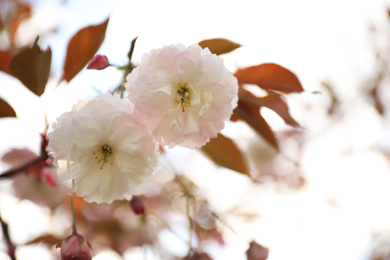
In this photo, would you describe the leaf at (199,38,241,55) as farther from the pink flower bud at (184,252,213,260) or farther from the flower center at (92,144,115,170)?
the pink flower bud at (184,252,213,260)

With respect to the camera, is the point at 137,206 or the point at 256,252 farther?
the point at 137,206

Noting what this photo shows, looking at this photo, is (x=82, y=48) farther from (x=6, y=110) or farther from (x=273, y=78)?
(x=273, y=78)

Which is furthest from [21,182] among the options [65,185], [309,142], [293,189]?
[309,142]

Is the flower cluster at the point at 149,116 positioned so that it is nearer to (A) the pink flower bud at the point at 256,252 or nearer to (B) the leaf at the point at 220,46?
(B) the leaf at the point at 220,46

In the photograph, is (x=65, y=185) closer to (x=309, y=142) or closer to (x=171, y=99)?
(x=171, y=99)

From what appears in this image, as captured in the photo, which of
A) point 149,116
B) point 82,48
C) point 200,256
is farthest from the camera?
point 200,256

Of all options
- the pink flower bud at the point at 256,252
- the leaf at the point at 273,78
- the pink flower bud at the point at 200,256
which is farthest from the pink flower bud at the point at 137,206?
the leaf at the point at 273,78

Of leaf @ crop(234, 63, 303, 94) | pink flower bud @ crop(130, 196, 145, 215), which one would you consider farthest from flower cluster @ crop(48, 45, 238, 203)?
pink flower bud @ crop(130, 196, 145, 215)

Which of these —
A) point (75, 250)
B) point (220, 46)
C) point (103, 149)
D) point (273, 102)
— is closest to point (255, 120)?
point (273, 102)
